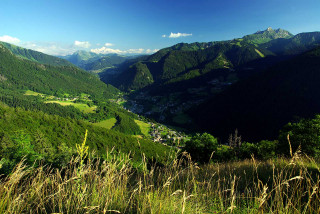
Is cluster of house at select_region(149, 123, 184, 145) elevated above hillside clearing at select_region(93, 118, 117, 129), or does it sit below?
below

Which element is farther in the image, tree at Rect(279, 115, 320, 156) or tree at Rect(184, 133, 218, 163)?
tree at Rect(184, 133, 218, 163)

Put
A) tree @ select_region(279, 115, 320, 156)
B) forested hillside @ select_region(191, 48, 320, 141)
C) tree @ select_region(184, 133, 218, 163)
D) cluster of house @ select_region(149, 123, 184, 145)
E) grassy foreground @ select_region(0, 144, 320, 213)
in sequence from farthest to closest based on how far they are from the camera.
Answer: cluster of house @ select_region(149, 123, 184, 145), forested hillside @ select_region(191, 48, 320, 141), tree @ select_region(184, 133, 218, 163), tree @ select_region(279, 115, 320, 156), grassy foreground @ select_region(0, 144, 320, 213)

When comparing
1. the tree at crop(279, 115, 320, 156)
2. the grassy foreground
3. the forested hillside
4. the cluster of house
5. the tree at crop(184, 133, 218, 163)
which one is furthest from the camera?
the cluster of house

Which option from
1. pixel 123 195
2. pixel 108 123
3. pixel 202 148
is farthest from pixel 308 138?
pixel 108 123

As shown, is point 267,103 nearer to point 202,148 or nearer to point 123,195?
point 202,148

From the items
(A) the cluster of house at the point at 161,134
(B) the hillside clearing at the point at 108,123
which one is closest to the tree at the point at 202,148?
(A) the cluster of house at the point at 161,134

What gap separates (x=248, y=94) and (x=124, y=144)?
→ 441 feet

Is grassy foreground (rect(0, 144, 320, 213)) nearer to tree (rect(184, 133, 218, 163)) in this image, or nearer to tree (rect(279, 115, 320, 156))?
tree (rect(279, 115, 320, 156))

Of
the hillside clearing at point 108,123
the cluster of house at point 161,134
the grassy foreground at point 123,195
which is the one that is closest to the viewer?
the grassy foreground at point 123,195

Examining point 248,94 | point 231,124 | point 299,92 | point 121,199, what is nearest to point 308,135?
point 121,199

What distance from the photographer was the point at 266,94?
136 meters

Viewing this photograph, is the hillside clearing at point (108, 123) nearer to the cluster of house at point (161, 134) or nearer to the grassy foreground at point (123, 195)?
the cluster of house at point (161, 134)

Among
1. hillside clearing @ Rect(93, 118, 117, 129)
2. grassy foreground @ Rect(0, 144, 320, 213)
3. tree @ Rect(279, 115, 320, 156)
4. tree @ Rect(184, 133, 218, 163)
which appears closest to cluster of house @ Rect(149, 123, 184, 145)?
hillside clearing @ Rect(93, 118, 117, 129)

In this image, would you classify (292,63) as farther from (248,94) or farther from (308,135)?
(308,135)
